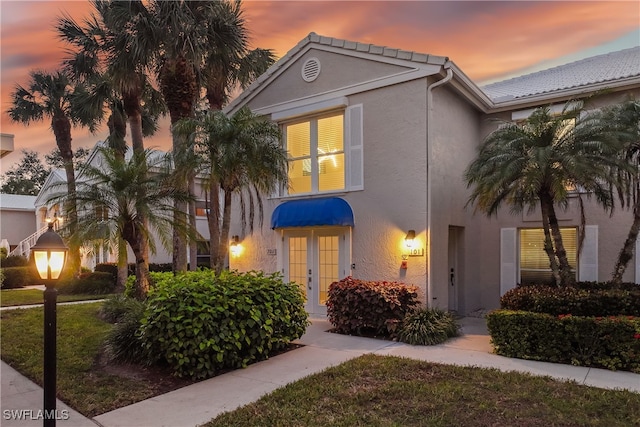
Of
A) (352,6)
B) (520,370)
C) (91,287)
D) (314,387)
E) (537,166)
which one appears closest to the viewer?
(314,387)

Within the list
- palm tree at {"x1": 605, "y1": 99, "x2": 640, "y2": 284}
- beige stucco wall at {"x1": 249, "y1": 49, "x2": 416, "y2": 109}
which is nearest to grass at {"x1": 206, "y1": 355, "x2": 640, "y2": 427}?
palm tree at {"x1": 605, "y1": 99, "x2": 640, "y2": 284}

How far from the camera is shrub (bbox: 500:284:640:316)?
745 cm

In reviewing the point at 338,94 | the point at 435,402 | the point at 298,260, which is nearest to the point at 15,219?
the point at 298,260

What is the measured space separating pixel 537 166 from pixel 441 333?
387cm

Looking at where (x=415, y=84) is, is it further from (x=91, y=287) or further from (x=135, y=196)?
Answer: (x=91, y=287)

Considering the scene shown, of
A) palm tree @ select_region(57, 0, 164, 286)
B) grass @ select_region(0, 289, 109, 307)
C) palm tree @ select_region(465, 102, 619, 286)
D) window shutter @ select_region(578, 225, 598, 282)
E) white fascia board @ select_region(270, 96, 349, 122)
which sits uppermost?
palm tree @ select_region(57, 0, 164, 286)

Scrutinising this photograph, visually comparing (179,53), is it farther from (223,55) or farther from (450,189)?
(450,189)

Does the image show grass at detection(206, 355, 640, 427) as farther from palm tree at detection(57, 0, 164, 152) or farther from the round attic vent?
palm tree at detection(57, 0, 164, 152)

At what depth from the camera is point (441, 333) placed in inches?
343

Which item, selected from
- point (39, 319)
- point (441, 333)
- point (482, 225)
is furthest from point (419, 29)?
point (39, 319)

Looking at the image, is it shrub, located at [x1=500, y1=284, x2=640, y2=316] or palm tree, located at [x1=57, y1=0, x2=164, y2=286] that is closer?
shrub, located at [x1=500, y1=284, x2=640, y2=316]

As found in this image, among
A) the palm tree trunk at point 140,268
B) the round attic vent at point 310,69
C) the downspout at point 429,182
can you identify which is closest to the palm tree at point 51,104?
the palm tree trunk at point 140,268

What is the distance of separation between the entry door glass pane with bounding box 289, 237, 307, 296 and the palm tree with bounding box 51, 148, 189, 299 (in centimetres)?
355

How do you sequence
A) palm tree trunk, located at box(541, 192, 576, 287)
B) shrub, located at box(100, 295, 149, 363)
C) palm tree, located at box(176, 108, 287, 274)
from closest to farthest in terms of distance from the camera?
shrub, located at box(100, 295, 149, 363) → palm tree trunk, located at box(541, 192, 576, 287) → palm tree, located at box(176, 108, 287, 274)
